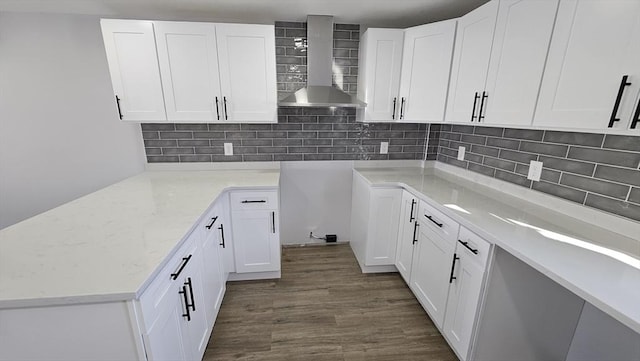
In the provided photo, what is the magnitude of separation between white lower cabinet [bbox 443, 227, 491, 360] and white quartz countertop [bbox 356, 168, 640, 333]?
0.09 meters

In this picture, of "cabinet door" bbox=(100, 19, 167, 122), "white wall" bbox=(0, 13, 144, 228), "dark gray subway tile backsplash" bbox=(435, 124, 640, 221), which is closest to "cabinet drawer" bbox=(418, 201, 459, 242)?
"dark gray subway tile backsplash" bbox=(435, 124, 640, 221)

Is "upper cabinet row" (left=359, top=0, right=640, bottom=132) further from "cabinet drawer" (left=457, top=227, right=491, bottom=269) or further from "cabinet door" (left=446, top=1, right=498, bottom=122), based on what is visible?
"cabinet drawer" (left=457, top=227, right=491, bottom=269)

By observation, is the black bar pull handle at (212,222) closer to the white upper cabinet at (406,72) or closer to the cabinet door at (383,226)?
the cabinet door at (383,226)

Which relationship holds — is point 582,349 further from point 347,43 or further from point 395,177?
point 347,43

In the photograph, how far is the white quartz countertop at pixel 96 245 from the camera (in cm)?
80

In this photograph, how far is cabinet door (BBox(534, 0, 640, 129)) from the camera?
960 mm

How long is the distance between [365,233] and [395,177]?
59 cm

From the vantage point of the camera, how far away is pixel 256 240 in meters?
2.15

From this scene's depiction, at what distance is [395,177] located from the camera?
2.34m

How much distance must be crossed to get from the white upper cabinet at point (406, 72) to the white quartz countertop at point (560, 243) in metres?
0.73

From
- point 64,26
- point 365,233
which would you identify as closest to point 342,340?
point 365,233

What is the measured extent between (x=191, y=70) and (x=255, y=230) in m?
1.40

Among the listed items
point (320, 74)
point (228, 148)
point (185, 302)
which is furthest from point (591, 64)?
point (228, 148)

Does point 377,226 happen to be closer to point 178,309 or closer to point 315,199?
point 315,199
